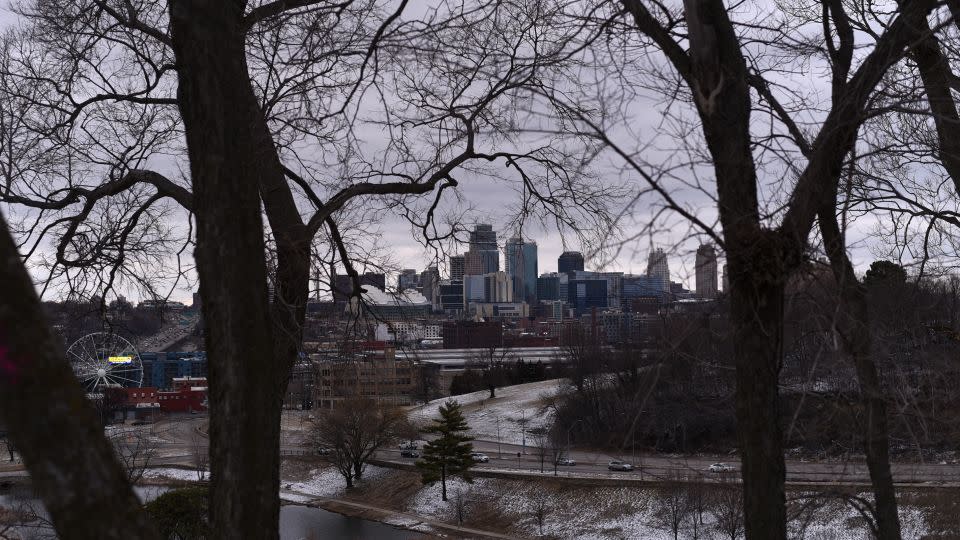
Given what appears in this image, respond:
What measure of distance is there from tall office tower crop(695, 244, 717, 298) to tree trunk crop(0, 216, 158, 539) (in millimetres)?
2124

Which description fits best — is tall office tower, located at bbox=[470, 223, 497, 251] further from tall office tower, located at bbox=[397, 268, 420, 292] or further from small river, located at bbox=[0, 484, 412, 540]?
small river, located at bbox=[0, 484, 412, 540]

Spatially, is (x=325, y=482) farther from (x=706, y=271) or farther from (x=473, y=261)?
(x=706, y=271)

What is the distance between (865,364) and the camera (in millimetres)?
4262

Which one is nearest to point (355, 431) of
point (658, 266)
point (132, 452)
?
point (132, 452)

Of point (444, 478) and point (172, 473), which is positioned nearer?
point (444, 478)

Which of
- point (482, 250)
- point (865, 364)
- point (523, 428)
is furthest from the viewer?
point (523, 428)

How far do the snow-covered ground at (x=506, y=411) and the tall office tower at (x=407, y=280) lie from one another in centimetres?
3564

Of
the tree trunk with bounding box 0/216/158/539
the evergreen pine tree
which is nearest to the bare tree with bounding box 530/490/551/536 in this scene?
the evergreen pine tree

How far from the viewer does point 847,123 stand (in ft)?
11.5

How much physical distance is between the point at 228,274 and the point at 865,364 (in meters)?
3.11

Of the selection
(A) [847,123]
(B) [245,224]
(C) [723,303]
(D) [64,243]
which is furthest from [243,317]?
A: (D) [64,243]

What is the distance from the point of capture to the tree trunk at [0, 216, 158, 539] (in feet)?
6.48

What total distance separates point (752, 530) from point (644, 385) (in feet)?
2.31

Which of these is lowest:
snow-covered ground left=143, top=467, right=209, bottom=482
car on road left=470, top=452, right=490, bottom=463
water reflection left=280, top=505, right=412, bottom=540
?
water reflection left=280, top=505, right=412, bottom=540
